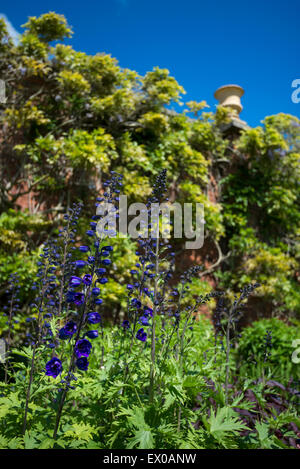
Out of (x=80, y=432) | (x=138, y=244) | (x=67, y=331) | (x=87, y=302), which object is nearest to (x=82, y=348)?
(x=67, y=331)

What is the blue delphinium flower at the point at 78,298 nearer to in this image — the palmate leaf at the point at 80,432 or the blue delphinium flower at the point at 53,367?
the blue delphinium flower at the point at 53,367

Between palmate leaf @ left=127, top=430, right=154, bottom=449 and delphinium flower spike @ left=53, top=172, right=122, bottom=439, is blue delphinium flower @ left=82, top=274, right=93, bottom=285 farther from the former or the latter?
palmate leaf @ left=127, top=430, right=154, bottom=449

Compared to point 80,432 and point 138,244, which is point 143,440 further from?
point 138,244

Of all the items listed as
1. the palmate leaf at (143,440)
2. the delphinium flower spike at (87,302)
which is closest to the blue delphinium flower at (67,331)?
the delphinium flower spike at (87,302)

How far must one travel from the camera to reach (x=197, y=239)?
6031 mm

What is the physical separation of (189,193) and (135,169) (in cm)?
113

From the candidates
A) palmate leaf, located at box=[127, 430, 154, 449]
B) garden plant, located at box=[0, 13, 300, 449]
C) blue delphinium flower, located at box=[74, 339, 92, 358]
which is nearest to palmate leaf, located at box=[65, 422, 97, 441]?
garden plant, located at box=[0, 13, 300, 449]

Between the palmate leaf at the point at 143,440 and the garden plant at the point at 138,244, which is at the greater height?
the garden plant at the point at 138,244

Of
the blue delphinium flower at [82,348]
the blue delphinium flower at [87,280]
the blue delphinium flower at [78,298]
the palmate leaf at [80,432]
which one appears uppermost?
the blue delphinium flower at [87,280]
